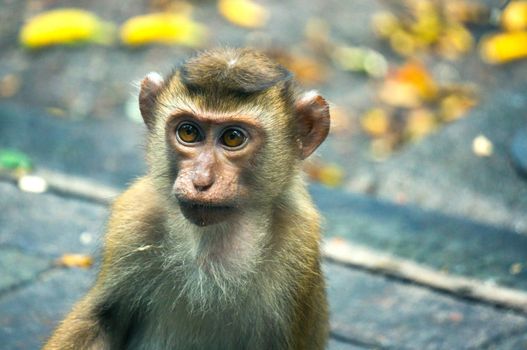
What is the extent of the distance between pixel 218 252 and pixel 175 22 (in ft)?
16.4

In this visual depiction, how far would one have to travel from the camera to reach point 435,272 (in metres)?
5.98

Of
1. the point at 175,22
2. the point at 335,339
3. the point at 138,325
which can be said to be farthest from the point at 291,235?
the point at 175,22

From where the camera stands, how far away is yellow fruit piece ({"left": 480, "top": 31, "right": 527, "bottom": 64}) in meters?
8.99

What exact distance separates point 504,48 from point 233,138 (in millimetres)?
5446

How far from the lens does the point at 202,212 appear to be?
3.93 m

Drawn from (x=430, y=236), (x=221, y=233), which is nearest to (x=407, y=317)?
(x=430, y=236)

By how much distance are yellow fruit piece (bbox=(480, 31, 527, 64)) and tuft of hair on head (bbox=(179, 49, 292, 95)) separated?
16.8 feet

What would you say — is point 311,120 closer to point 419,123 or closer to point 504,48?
point 419,123

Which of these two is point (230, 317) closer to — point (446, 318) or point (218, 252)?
point (218, 252)

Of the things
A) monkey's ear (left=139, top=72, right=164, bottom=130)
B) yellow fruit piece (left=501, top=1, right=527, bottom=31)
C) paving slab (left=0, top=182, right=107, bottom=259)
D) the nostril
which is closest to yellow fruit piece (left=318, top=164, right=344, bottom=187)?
paving slab (left=0, top=182, right=107, bottom=259)

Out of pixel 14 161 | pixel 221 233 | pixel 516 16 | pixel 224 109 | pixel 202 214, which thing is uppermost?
pixel 224 109

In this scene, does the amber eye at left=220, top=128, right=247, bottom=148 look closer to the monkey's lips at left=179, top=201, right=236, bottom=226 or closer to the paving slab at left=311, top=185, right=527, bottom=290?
the monkey's lips at left=179, top=201, right=236, bottom=226

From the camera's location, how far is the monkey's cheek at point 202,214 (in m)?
3.92

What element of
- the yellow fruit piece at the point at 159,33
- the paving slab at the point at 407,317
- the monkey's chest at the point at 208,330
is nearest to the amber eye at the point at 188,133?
the monkey's chest at the point at 208,330
